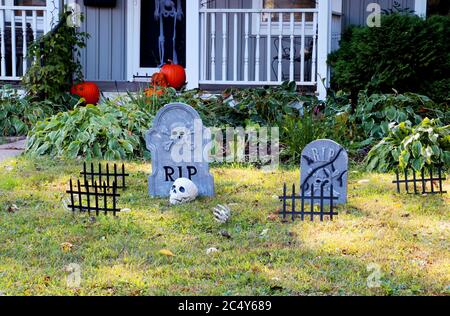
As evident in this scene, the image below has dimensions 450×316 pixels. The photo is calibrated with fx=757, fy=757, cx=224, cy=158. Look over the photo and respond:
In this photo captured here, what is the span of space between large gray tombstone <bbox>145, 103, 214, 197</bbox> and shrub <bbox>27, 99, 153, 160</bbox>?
5.32 ft

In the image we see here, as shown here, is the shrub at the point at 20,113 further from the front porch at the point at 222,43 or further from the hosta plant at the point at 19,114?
the front porch at the point at 222,43

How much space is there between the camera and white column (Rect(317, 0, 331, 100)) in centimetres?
1010

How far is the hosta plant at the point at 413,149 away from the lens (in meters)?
7.27

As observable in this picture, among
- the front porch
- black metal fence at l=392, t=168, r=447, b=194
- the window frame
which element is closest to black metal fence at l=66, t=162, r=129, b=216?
black metal fence at l=392, t=168, r=447, b=194

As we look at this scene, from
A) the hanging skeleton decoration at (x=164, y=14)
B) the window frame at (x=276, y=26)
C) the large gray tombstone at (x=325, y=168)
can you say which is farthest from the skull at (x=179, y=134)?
the hanging skeleton decoration at (x=164, y=14)

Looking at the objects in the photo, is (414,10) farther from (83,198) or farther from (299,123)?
(83,198)

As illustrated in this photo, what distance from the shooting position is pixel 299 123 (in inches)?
322

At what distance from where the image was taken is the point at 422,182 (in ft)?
21.7

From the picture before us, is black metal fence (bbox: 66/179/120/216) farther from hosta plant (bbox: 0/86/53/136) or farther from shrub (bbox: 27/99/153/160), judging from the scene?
hosta plant (bbox: 0/86/53/136)

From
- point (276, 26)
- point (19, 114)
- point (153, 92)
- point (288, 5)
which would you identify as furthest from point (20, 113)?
point (288, 5)

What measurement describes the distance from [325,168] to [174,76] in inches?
204

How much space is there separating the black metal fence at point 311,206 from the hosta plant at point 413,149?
1.38 m

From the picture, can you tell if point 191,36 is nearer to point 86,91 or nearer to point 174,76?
point 174,76
